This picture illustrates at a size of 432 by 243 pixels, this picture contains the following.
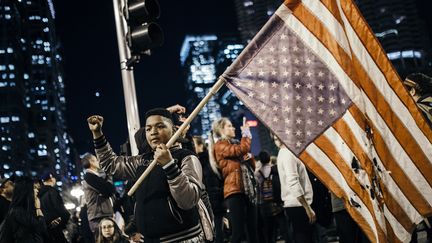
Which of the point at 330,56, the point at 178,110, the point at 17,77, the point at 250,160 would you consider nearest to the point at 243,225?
the point at 250,160

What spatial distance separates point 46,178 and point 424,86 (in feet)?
26.1

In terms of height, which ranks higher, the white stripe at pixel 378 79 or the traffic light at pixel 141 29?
the traffic light at pixel 141 29

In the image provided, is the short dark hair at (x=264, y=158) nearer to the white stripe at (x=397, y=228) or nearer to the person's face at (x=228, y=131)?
the person's face at (x=228, y=131)

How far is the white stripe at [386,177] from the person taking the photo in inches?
170

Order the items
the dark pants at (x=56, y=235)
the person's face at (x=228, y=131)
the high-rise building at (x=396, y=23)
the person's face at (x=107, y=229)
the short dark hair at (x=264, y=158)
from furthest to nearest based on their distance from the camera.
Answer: the high-rise building at (x=396, y=23)
the short dark hair at (x=264, y=158)
the dark pants at (x=56, y=235)
the person's face at (x=107, y=229)
the person's face at (x=228, y=131)

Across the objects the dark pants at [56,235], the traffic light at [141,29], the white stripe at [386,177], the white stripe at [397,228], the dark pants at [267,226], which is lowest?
the dark pants at [267,226]

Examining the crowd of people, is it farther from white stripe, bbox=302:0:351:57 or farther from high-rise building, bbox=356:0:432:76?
high-rise building, bbox=356:0:432:76

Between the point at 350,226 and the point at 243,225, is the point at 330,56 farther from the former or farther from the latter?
the point at 243,225

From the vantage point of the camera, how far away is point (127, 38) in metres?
7.20

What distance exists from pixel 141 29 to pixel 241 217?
331cm

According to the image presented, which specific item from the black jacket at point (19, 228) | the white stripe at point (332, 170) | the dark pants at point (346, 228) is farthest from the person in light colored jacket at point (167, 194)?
the black jacket at point (19, 228)

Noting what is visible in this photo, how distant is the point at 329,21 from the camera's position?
175 inches

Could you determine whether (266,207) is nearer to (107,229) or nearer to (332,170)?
(107,229)

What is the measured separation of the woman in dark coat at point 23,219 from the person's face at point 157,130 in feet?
14.3
